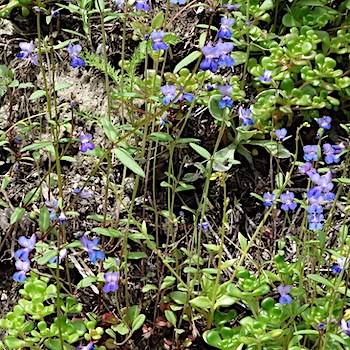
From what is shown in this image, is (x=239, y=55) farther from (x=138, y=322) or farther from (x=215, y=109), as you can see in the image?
(x=138, y=322)

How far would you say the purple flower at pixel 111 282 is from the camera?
2.00m

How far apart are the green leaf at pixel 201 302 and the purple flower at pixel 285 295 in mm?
232

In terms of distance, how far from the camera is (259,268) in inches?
84.2

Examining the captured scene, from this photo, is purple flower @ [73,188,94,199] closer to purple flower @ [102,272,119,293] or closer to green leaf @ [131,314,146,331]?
purple flower @ [102,272,119,293]

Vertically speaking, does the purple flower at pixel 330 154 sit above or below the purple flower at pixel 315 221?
above

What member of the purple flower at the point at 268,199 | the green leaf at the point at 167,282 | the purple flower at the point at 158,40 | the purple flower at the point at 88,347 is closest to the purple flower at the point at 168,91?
the purple flower at the point at 158,40

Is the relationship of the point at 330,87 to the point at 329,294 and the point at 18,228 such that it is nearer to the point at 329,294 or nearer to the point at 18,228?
the point at 329,294

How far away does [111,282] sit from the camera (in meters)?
2.02

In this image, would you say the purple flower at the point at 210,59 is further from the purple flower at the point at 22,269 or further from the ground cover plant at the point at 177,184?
the purple flower at the point at 22,269

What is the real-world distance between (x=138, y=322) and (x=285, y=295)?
476 millimetres

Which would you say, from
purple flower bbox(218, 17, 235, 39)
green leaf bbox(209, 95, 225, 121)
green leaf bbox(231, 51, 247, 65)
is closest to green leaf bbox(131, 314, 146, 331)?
green leaf bbox(209, 95, 225, 121)

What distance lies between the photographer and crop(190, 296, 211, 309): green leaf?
211 centimetres

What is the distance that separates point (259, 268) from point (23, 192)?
0.95m

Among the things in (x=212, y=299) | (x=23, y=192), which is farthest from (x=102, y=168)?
(x=212, y=299)
